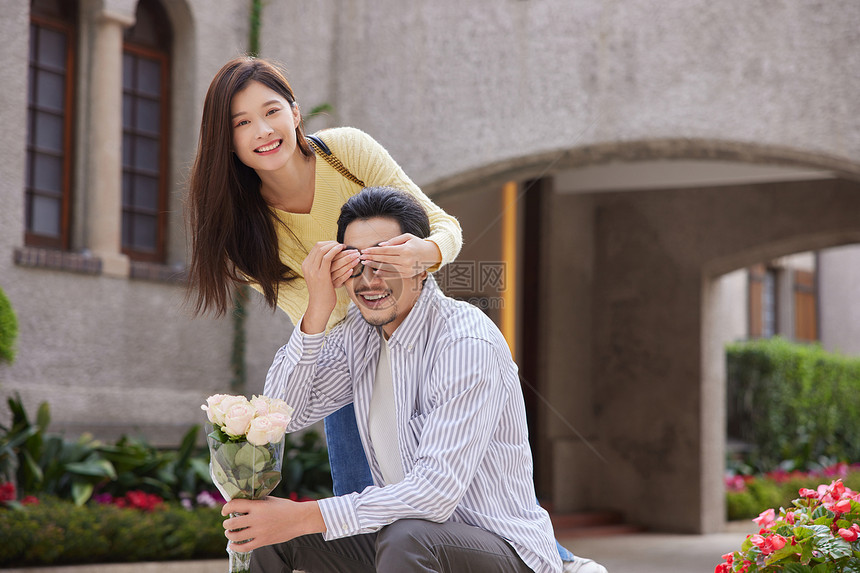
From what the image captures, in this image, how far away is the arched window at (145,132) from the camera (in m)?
6.31

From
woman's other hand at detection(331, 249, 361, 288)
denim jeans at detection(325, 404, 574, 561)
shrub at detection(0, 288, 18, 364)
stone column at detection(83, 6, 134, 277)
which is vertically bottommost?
denim jeans at detection(325, 404, 574, 561)

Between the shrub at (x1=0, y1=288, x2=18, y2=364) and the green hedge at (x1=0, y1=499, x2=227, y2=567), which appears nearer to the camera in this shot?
the green hedge at (x1=0, y1=499, x2=227, y2=567)

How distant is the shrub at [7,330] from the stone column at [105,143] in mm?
733

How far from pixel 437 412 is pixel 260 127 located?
896 millimetres

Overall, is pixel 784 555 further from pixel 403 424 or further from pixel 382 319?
pixel 382 319

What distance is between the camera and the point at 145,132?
6.38 metres

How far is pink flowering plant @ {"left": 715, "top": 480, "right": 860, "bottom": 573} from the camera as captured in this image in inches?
90.0

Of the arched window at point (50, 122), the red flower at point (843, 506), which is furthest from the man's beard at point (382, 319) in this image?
the arched window at point (50, 122)

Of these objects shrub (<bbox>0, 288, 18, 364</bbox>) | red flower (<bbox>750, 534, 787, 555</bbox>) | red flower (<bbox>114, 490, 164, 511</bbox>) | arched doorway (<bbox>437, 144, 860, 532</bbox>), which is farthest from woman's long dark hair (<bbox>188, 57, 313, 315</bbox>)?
arched doorway (<bbox>437, 144, 860, 532</bbox>)

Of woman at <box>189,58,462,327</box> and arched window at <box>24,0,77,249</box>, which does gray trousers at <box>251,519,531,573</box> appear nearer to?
woman at <box>189,58,462,327</box>

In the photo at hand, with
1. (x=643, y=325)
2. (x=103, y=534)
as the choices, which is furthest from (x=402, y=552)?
(x=643, y=325)

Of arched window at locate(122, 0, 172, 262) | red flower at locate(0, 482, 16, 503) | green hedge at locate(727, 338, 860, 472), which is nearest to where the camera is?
red flower at locate(0, 482, 16, 503)

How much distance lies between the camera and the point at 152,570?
479 cm

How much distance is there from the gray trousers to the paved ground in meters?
4.67
